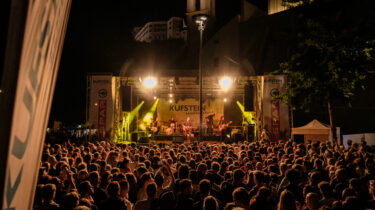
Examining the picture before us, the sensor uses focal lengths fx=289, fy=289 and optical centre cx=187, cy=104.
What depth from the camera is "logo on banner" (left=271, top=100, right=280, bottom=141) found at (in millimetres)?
18656

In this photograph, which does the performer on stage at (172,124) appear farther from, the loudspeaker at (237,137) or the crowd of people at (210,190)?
the crowd of people at (210,190)

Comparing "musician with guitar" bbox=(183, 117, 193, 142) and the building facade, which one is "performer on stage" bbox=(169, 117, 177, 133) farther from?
the building facade

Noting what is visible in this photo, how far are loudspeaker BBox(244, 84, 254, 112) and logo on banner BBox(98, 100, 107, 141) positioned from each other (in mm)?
9510

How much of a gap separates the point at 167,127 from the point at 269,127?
1008 cm

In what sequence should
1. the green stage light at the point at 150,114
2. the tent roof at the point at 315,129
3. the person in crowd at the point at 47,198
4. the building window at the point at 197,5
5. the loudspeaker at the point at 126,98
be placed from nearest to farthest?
the person in crowd at the point at 47,198, the tent roof at the point at 315,129, the loudspeaker at the point at 126,98, the green stage light at the point at 150,114, the building window at the point at 197,5

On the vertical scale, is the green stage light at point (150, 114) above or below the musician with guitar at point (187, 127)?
above

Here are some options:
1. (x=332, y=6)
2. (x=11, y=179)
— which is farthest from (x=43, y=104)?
(x=332, y=6)

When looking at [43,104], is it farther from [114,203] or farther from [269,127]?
[269,127]

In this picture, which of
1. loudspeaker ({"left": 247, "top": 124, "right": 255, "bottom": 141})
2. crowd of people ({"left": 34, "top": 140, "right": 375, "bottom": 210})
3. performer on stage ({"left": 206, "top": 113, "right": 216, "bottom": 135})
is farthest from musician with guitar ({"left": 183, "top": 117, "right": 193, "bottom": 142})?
crowd of people ({"left": 34, "top": 140, "right": 375, "bottom": 210})

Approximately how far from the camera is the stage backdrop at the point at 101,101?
1906 centimetres

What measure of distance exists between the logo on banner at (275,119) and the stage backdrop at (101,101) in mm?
10567

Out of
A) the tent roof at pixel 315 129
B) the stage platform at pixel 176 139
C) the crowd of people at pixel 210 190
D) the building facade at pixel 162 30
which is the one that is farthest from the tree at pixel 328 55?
the building facade at pixel 162 30

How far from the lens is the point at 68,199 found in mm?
3645

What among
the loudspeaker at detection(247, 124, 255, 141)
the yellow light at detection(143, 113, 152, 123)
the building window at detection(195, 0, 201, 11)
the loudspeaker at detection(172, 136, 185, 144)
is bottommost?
the loudspeaker at detection(172, 136, 185, 144)
